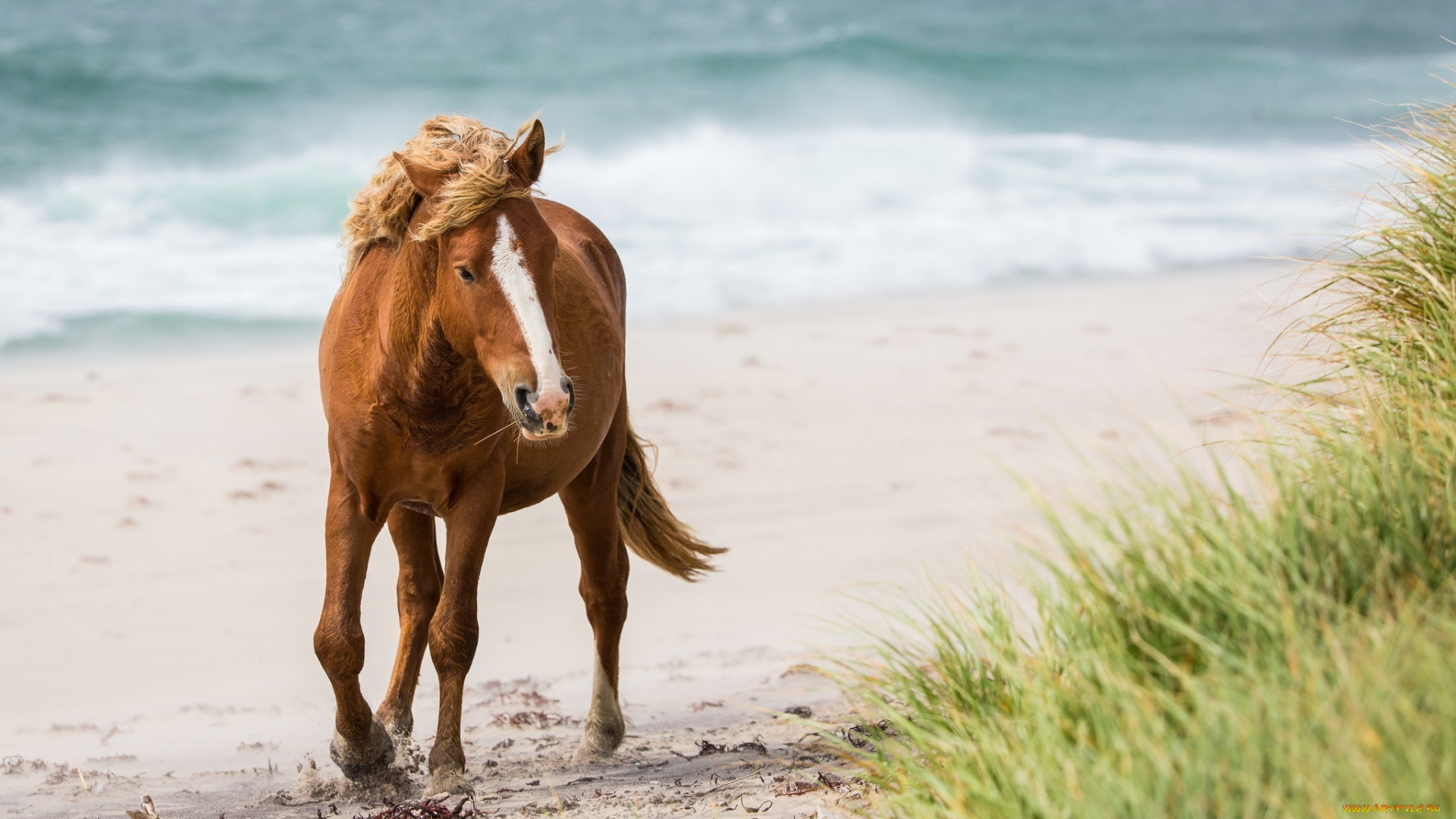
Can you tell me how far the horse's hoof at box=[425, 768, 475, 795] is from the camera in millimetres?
3945

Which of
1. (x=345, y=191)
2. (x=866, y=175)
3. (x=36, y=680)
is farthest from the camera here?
(x=866, y=175)

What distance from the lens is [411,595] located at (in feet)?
14.7

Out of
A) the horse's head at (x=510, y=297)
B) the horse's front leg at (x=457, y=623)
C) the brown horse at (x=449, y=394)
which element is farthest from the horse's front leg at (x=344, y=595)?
the horse's head at (x=510, y=297)

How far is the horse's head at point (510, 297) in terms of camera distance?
332cm

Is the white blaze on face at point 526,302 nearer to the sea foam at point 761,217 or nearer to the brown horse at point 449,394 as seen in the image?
the brown horse at point 449,394

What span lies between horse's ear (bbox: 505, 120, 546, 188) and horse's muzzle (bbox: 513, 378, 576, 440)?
68cm

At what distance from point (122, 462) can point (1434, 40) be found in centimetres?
3621

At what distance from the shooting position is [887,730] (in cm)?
389

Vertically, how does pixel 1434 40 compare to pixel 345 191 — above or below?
above

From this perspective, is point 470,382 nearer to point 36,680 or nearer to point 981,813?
point 981,813

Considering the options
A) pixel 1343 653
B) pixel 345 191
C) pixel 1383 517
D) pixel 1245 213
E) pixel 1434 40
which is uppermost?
pixel 1434 40

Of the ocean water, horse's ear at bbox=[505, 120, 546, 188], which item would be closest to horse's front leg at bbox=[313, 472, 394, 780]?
horse's ear at bbox=[505, 120, 546, 188]

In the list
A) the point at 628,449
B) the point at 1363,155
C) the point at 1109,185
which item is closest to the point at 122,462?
the point at 628,449

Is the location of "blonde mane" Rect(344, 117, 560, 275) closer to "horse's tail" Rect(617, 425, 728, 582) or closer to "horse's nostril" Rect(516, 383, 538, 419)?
"horse's nostril" Rect(516, 383, 538, 419)
